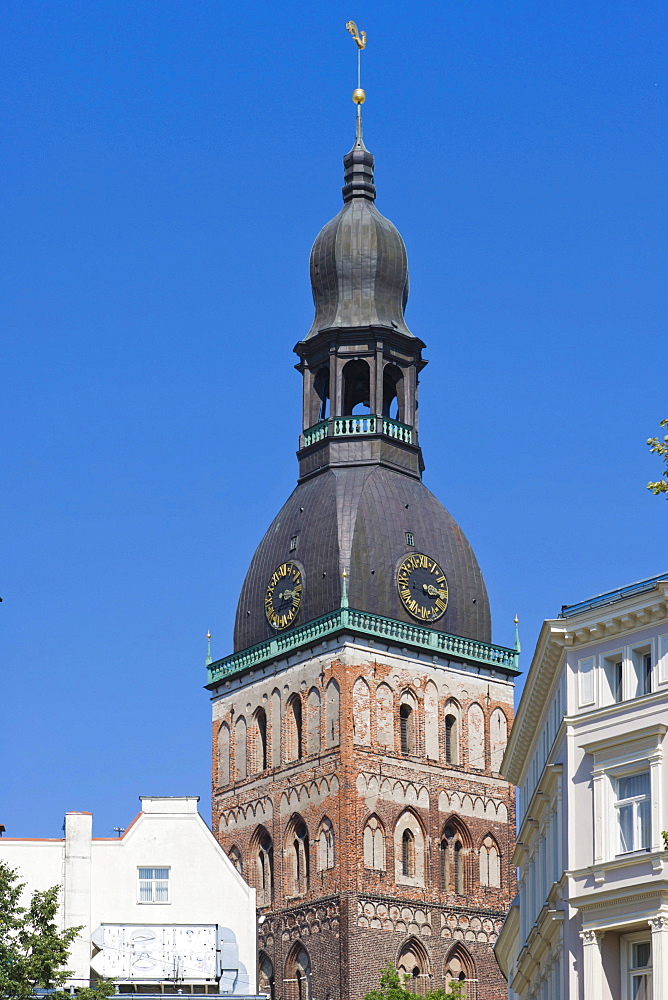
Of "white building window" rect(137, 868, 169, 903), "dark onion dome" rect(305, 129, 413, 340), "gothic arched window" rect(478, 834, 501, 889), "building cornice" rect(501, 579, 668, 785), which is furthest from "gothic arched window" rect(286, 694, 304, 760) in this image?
"building cornice" rect(501, 579, 668, 785)

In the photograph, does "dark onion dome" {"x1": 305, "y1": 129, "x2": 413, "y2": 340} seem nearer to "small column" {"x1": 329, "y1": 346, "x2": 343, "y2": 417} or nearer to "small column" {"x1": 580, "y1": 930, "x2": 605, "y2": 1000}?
"small column" {"x1": 329, "y1": 346, "x2": 343, "y2": 417}

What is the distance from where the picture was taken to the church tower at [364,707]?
110m

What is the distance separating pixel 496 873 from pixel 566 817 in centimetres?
5399

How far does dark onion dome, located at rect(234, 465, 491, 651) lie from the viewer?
11256 cm

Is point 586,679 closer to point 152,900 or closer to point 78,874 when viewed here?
point 78,874

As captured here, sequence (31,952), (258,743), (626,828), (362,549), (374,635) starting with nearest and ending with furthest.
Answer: (626,828) → (31,952) → (374,635) → (362,549) → (258,743)

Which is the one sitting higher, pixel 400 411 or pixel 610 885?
pixel 400 411

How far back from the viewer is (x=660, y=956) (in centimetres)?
5547

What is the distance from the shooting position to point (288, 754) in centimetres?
11381

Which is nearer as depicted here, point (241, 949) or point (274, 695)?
point (241, 949)

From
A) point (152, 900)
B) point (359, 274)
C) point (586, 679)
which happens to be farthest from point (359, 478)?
point (586, 679)

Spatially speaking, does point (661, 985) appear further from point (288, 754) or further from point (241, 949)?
point (288, 754)

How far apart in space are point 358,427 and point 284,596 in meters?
8.63

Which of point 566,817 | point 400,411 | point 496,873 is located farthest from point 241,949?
point 400,411
